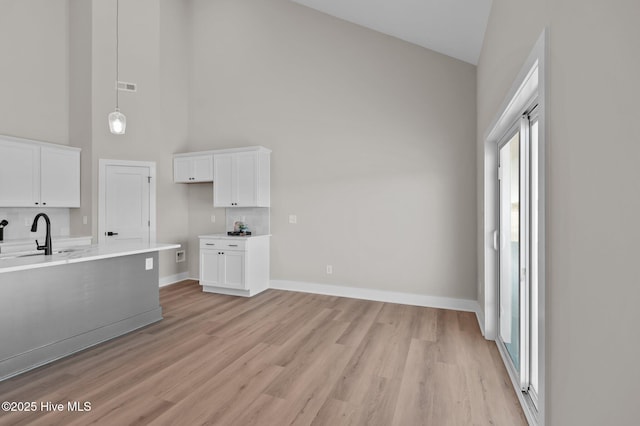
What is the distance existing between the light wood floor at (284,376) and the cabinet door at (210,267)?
1.04m

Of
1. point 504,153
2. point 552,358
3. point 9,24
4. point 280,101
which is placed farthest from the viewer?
point 280,101

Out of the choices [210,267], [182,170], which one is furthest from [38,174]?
[210,267]

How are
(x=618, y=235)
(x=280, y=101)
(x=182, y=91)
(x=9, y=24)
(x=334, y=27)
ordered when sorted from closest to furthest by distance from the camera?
(x=618, y=235), (x=9, y=24), (x=334, y=27), (x=280, y=101), (x=182, y=91)

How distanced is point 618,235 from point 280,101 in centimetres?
482

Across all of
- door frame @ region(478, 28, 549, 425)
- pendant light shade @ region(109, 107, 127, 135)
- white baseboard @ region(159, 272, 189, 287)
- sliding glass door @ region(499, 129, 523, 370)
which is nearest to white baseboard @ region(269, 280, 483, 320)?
door frame @ region(478, 28, 549, 425)

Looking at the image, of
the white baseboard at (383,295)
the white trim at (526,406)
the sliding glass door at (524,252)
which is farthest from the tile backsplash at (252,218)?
the white trim at (526,406)

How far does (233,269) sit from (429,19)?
410 cm

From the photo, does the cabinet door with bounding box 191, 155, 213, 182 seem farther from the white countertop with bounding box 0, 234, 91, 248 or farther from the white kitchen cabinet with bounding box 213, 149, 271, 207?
the white countertop with bounding box 0, 234, 91, 248

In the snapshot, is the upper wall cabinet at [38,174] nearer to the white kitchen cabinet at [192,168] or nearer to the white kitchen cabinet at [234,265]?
the white kitchen cabinet at [192,168]

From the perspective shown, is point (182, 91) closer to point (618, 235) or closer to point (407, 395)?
point (407, 395)

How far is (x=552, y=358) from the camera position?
120cm

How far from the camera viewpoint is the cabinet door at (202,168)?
507 centimetres

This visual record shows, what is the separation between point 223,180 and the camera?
4.96 m

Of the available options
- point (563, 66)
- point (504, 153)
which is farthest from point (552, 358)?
point (504, 153)
